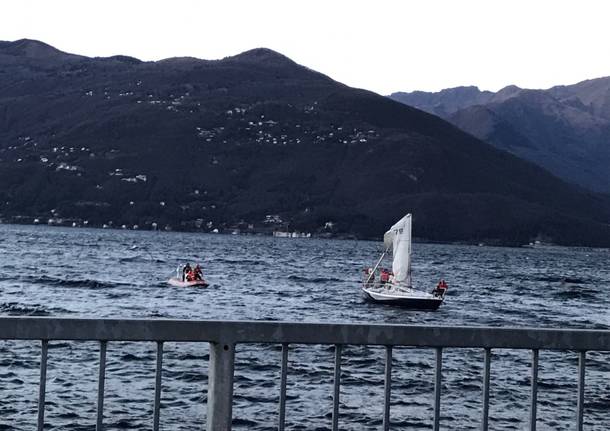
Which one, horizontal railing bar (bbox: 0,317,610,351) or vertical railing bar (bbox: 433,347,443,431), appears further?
vertical railing bar (bbox: 433,347,443,431)

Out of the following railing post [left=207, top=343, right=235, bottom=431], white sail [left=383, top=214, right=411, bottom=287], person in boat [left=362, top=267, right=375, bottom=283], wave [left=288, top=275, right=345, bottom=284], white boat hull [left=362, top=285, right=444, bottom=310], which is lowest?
wave [left=288, top=275, right=345, bottom=284]

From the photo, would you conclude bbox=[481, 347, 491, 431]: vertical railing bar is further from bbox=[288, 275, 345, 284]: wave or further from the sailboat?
bbox=[288, 275, 345, 284]: wave

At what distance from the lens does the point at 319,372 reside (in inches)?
1206

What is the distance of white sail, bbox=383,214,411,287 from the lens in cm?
6969

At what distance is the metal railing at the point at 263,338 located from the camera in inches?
213

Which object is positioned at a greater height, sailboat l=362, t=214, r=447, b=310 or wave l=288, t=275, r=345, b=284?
sailboat l=362, t=214, r=447, b=310

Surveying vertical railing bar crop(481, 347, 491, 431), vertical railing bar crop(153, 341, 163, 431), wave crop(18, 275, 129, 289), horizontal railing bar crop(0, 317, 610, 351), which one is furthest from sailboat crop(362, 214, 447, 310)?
vertical railing bar crop(153, 341, 163, 431)

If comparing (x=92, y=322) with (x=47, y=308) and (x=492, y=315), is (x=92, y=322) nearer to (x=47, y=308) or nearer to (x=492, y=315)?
(x=47, y=308)

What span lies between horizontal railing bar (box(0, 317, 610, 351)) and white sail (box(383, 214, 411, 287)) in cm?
6308

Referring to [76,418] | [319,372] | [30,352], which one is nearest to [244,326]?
[76,418]

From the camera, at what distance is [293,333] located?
5.66 m

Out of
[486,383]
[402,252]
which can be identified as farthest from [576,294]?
[486,383]

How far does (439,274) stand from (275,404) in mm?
96451

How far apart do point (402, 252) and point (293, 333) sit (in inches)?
2542
